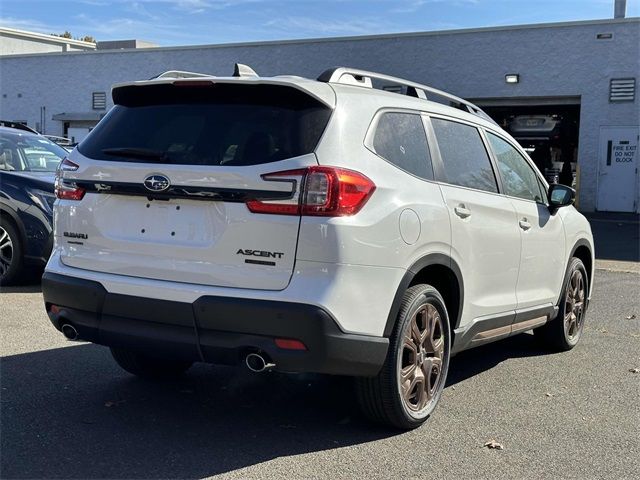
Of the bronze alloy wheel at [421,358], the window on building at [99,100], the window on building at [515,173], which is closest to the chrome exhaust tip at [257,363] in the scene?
the bronze alloy wheel at [421,358]

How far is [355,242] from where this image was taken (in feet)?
11.9

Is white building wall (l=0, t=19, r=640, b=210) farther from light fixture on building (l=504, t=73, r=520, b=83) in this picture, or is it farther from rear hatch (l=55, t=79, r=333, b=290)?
rear hatch (l=55, t=79, r=333, b=290)

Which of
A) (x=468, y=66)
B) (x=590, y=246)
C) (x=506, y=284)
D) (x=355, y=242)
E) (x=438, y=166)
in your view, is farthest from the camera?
(x=468, y=66)

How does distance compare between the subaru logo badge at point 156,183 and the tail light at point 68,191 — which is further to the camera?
the tail light at point 68,191

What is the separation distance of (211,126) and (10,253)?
490cm

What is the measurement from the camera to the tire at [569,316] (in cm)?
625

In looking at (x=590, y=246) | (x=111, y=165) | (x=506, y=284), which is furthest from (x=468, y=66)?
(x=111, y=165)

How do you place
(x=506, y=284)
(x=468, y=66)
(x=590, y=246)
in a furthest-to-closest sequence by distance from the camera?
1. (x=468, y=66)
2. (x=590, y=246)
3. (x=506, y=284)

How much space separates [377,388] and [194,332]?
1026 mm

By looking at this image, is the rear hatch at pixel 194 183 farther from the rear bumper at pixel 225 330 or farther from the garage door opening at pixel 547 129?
the garage door opening at pixel 547 129

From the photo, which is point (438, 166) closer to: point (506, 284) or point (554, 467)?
point (506, 284)

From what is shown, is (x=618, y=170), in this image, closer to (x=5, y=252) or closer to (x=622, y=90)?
(x=622, y=90)

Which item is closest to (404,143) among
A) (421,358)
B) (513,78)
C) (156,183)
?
(421,358)

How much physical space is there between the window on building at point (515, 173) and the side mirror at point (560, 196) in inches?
3.3
